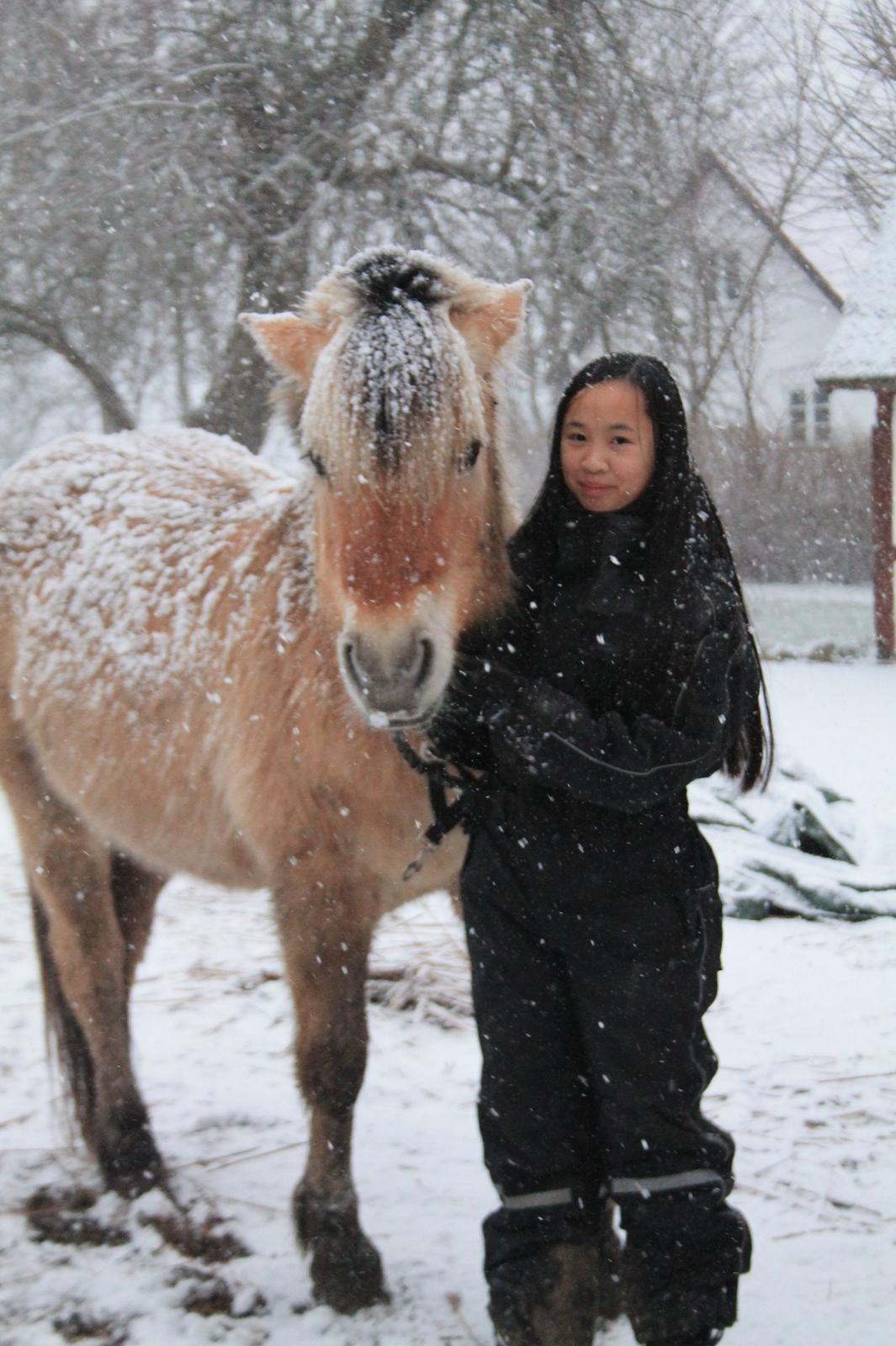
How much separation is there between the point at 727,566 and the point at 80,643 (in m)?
1.71

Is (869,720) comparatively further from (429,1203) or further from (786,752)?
(429,1203)

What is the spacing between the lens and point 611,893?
1.97 metres

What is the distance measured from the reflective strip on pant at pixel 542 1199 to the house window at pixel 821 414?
2467 cm

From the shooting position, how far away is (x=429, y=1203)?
2.94 m

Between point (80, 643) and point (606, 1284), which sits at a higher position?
point (80, 643)

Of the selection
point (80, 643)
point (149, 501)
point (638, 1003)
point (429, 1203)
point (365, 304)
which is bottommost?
point (429, 1203)

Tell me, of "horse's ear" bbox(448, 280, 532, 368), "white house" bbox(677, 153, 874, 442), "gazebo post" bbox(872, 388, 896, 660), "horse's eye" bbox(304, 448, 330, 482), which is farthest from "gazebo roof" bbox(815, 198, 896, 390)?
"horse's eye" bbox(304, 448, 330, 482)

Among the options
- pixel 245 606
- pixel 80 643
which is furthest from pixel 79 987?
pixel 245 606

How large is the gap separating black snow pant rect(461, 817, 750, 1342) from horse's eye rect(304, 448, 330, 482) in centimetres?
72

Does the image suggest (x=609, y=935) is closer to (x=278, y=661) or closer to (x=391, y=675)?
(x=391, y=675)

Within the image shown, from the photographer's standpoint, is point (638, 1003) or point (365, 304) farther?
point (365, 304)

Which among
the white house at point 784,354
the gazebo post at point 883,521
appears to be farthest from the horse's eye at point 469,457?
the white house at point 784,354

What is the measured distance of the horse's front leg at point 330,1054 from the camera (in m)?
2.48

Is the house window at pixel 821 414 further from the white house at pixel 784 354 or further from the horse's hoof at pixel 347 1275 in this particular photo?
the horse's hoof at pixel 347 1275
